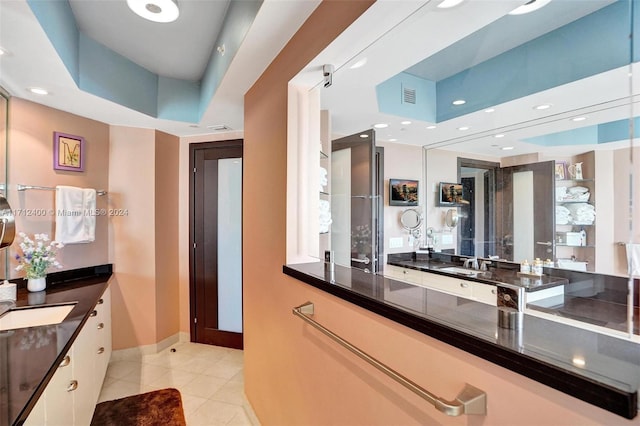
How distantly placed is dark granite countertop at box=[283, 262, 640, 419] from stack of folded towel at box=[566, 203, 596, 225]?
869mm

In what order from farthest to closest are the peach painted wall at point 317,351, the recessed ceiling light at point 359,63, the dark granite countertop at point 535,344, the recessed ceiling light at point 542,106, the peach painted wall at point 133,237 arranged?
the peach painted wall at point 133,237 < the recessed ceiling light at point 542,106 < the recessed ceiling light at point 359,63 < the peach painted wall at point 317,351 < the dark granite countertop at point 535,344

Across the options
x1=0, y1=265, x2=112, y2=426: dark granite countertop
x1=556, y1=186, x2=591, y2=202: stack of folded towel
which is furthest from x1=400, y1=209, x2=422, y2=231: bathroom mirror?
x1=0, y1=265, x2=112, y2=426: dark granite countertop

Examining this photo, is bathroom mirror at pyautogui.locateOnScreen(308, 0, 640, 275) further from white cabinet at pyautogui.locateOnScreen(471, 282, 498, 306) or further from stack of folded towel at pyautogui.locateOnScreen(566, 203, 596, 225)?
white cabinet at pyautogui.locateOnScreen(471, 282, 498, 306)

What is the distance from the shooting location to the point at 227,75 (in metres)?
1.94

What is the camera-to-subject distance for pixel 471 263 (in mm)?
1863

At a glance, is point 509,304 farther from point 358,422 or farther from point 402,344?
point 358,422

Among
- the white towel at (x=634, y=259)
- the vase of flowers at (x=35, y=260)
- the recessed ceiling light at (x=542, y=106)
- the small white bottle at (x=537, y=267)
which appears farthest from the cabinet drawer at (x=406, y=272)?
the vase of flowers at (x=35, y=260)

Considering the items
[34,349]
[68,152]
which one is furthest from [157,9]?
[34,349]

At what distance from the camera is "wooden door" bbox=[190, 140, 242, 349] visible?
10.7ft

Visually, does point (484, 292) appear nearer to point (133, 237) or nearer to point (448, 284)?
point (448, 284)

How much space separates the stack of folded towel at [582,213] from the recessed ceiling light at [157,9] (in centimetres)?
231

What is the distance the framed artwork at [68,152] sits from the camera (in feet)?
8.41

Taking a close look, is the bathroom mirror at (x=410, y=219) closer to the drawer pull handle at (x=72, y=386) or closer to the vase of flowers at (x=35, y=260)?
the drawer pull handle at (x=72, y=386)

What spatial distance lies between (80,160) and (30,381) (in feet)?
7.47
